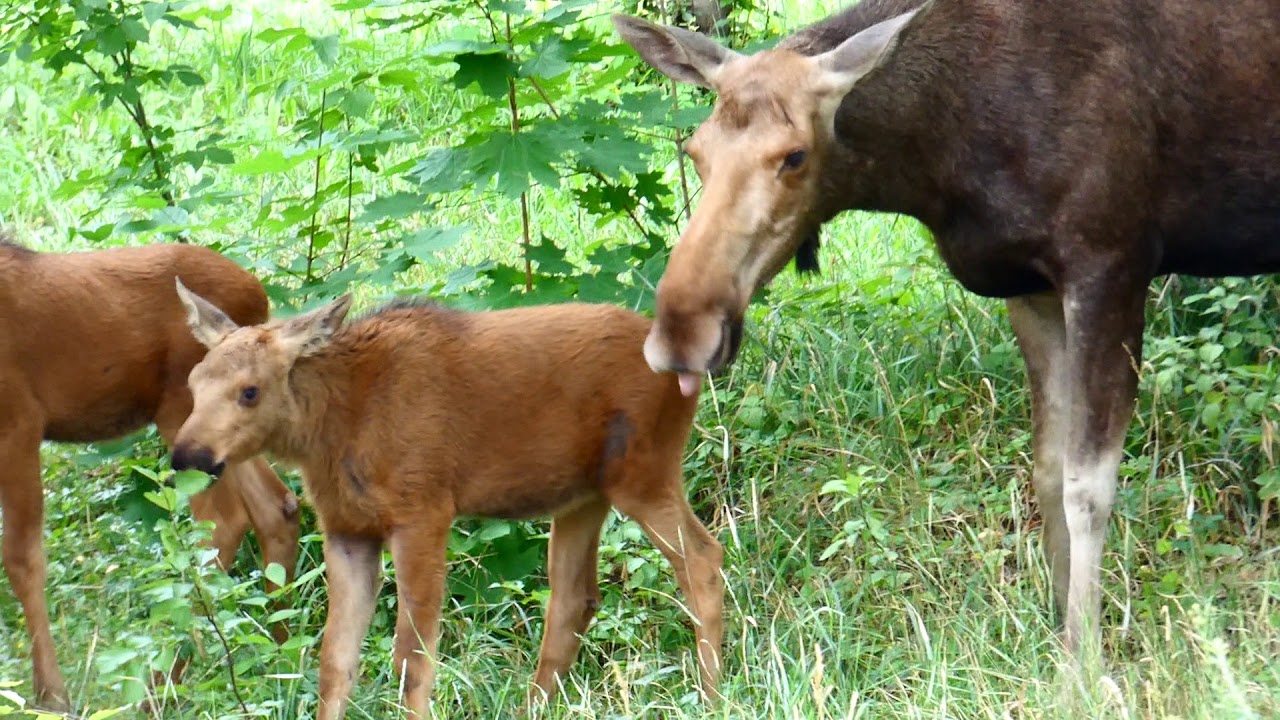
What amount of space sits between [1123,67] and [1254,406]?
1.45 m

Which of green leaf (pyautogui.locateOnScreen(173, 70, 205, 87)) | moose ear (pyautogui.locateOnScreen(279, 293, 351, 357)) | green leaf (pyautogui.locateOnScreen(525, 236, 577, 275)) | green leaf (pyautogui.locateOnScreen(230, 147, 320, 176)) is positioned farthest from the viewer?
green leaf (pyautogui.locateOnScreen(173, 70, 205, 87))

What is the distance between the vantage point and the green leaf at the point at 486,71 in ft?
22.0

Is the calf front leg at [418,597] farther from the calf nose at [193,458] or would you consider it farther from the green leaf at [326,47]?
the green leaf at [326,47]

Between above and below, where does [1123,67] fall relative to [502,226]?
above

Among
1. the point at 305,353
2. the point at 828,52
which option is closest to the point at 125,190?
the point at 305,353

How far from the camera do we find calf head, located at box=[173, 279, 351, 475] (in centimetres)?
558

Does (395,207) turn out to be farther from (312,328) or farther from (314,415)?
(314,415)

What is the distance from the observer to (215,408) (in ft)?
18.5

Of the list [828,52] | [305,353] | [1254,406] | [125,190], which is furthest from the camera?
[125,190]

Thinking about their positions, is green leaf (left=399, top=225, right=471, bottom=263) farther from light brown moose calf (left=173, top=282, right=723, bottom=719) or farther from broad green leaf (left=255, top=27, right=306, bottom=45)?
broad green leaf (left=255, top=27, right=306, bottom=45)

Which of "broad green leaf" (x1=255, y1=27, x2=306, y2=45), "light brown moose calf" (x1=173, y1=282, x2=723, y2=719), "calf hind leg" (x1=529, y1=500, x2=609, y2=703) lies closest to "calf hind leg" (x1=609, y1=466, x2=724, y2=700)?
"light brown moose calf" (x1=173, y1=282, x2=723, y2=719)

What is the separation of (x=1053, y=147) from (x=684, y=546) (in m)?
1.80

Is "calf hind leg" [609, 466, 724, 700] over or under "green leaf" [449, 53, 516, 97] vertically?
under

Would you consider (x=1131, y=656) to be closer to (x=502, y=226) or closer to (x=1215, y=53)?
(x=1215, y=53)
